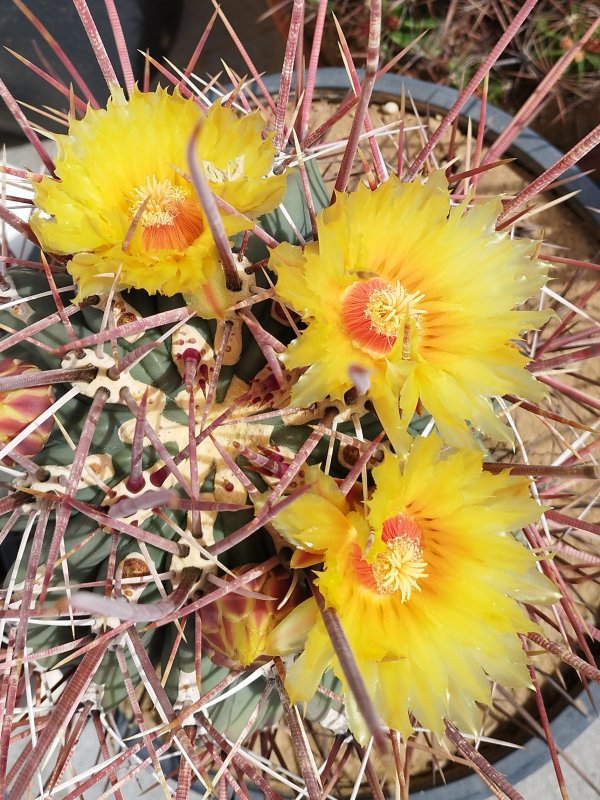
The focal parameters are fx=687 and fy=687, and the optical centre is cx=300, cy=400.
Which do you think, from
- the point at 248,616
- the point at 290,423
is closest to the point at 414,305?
the point at 290,423

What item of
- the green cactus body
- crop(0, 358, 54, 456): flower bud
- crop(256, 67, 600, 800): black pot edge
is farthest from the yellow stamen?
crop(256, 67, 600, 800): black pot edge

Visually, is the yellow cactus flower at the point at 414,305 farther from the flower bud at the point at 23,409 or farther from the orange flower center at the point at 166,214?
the flower bud at the point at 23,409

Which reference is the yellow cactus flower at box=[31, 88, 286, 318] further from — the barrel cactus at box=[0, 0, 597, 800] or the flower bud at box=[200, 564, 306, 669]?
the flower bud at box=[200, 564, 306, 669]

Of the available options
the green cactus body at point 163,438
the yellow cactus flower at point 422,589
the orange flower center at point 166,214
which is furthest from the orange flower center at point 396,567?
the orange flower center at point 166,214

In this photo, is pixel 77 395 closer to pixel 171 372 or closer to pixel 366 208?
pixel 171 372

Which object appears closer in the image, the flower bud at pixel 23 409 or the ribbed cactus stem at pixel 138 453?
the ribbed cactus stem at pixel 138 453
